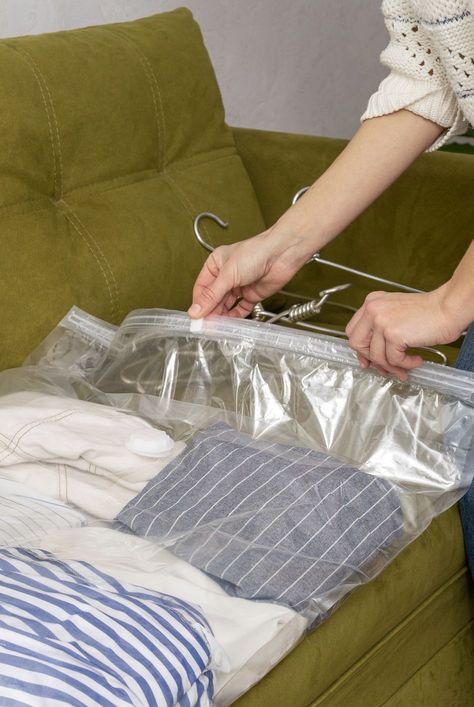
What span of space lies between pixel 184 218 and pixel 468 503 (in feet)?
Result: 2.36

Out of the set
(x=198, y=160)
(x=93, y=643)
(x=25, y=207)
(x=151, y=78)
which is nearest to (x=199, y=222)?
(x=198, y=160)

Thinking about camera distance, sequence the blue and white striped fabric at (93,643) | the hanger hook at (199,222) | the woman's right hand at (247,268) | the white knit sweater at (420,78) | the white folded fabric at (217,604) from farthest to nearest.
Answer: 1. the hanger hook at (199,222)
2. the woman's right hand at (247,268)
3. the white knit sweater at (420,78)
4. the white folded fabric at (217,604)
5. the blue and white striped fabric at (93,643)

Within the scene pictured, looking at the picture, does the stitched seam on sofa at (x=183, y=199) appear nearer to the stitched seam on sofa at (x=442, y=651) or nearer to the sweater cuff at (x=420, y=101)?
the sweater cuff at (x=420, y=101)

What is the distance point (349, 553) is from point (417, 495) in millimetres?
139

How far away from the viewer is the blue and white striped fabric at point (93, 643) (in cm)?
63

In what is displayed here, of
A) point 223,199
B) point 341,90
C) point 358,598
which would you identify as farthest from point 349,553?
point 341,90

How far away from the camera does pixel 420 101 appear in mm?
1137

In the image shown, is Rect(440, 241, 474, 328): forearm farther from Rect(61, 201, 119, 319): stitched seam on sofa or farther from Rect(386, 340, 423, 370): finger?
Rect(61, 201, 119, 319): stitched seam on sofa

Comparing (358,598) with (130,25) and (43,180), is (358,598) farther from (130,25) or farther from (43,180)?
(130,25)

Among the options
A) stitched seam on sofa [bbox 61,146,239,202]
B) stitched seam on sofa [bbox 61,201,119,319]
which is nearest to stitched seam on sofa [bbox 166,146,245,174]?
stitched seam on sofa [bbox 61,146,239,202]

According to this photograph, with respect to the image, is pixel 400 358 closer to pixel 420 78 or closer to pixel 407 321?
pixel 407 321

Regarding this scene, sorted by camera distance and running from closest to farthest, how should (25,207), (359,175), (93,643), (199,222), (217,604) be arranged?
(93,643) → (217,604) → (359,175) → (25,207) → (199,222)

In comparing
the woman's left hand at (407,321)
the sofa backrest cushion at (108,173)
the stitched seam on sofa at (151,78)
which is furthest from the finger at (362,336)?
the stitched seam on sofa at (151,78)

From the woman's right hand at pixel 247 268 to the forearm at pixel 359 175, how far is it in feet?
0.05
